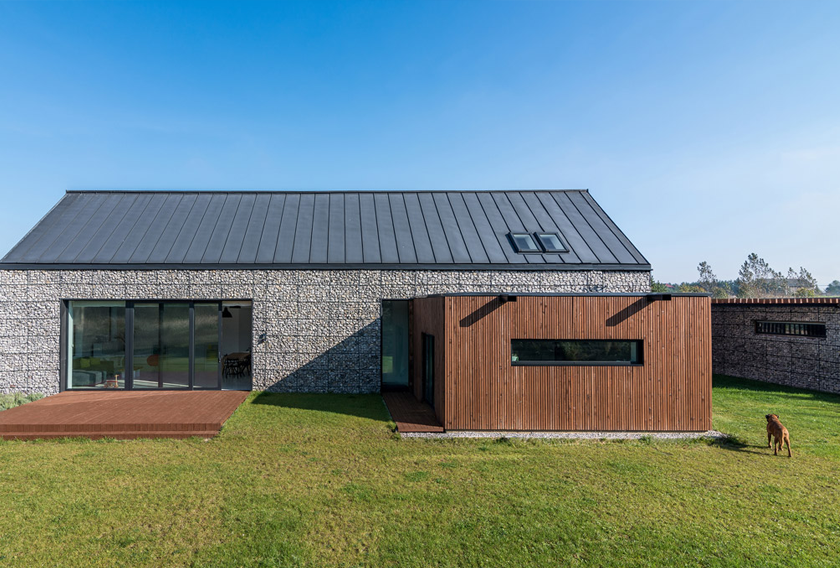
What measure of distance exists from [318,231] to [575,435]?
10.0m

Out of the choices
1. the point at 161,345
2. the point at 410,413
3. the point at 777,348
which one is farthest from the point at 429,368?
the point at 777,348

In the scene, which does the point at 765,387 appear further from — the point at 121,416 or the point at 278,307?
the point at 121,416

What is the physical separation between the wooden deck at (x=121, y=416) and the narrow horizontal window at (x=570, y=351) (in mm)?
6443

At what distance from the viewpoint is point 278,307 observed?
40.1ft

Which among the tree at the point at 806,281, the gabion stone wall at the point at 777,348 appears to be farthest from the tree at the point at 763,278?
the gabion stone wall at the point at 777,348

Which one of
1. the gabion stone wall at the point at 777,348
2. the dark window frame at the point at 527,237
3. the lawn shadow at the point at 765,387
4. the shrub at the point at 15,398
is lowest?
the lawn shadow at the point at 765,387

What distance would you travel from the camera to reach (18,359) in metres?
11.6

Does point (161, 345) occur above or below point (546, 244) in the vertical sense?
below

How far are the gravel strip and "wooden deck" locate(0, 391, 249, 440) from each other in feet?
14.8

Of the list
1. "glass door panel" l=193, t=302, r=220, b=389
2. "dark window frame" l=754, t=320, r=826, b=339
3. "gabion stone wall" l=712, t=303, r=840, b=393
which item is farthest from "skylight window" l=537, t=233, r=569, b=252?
"glass door panel" l=193, t=302, r=220, b=389

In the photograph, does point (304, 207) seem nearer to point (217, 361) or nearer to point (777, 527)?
point (217, 361)

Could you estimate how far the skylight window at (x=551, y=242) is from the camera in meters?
13.4

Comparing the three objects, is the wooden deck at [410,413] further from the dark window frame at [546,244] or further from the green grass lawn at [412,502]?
the dark window frame at [546,244]

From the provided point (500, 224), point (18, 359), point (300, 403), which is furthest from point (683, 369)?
point (18, 359)
